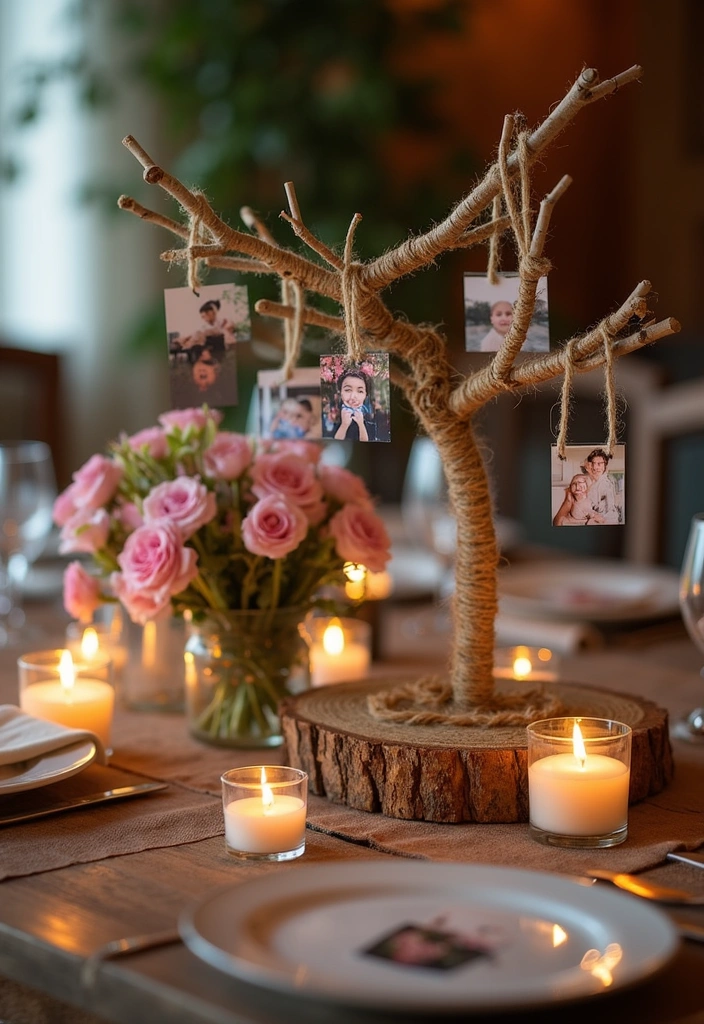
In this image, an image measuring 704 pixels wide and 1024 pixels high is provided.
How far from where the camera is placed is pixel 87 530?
121 cm

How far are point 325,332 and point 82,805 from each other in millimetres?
562

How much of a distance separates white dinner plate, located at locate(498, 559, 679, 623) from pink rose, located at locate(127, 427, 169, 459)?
57 cm

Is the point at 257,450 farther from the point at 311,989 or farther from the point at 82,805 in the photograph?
the point at 311,989

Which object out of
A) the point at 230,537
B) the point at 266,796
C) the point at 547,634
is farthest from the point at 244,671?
the point at 547,634

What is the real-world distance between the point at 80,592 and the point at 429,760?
0.47 metres

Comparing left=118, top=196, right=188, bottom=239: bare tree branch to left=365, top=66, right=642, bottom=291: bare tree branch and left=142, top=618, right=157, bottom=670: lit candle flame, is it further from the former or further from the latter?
left=142, top=618, right=157, bottom=670: lit candle flame

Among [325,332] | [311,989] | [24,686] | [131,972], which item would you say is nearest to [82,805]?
[24,686]

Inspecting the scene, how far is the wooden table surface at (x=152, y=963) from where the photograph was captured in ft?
2.16

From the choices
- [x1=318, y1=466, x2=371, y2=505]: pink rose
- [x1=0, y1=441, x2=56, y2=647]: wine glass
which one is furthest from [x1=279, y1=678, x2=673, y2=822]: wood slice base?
[x1=0, y1=441, x2=56, y2=647]: wine glass

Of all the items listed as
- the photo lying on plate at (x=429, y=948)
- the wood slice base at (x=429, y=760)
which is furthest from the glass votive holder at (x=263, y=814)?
the photo lying on plate at (x=429, y=948)

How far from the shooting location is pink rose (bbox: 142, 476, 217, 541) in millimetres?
1154

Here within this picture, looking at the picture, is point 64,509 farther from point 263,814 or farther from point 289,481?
point 263,814

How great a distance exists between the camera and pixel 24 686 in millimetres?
1221

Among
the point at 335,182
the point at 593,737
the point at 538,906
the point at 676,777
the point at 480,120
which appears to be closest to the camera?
the point at 538,906
